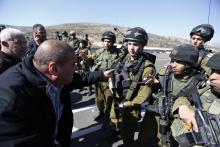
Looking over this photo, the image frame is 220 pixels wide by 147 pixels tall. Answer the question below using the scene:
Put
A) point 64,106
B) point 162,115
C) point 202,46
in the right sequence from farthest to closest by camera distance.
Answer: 1. point 202,46
2. point 162,115
3. point 64,106

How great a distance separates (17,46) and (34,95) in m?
2.43

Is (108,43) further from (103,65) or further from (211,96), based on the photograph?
(211,96)

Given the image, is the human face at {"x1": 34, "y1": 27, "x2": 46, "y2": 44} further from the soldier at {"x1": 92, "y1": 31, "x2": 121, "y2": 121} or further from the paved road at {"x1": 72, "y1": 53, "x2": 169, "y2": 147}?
the paved road at {"x1": 72, "y1": 53, "x2": 169, "y2": 147}

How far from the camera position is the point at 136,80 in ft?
14.1

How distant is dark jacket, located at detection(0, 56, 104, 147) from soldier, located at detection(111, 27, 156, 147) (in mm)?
2067

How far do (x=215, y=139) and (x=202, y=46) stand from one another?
10.8 ft

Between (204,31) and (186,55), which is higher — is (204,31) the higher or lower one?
the higher one

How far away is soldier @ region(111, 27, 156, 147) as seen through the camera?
4.28m

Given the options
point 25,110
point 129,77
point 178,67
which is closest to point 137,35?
point 129,77

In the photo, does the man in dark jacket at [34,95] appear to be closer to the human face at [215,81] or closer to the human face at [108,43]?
the human face at [215,81]

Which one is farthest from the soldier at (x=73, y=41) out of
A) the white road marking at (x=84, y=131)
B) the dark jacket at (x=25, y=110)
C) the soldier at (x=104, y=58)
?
the dark jacket at (x=25, y=110)

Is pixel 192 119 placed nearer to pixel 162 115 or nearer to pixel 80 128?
pixel 162 115

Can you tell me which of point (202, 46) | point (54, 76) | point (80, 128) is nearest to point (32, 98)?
point (54, 76)

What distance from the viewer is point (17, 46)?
4.45 m
